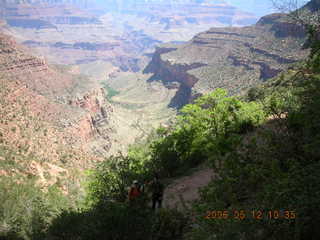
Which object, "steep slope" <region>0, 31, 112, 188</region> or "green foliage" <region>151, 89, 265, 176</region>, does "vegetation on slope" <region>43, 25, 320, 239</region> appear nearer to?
"green foliage" <region>151, 89, 265, 176</region>

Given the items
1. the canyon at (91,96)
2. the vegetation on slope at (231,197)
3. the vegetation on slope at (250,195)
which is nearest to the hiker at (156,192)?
the vegetation on slope at (231,197)

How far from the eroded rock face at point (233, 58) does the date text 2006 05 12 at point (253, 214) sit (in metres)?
62.1

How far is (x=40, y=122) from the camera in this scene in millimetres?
53781

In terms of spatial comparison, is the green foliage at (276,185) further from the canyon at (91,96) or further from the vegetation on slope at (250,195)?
the canyon at (91,96)

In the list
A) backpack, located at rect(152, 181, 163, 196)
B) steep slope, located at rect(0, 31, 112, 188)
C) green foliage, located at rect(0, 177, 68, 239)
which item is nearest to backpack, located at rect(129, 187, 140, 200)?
backpack, located at rect(152, 181, 163, 196)

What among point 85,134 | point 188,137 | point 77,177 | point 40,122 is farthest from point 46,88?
point 188,137

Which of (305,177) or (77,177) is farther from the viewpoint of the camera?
(77,177)

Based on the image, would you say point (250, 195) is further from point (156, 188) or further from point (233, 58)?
point (233, 58)

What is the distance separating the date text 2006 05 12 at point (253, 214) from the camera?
652cm

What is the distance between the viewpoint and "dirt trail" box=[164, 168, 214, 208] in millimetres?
17609

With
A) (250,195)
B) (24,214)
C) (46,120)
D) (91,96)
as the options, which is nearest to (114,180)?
(24,214)

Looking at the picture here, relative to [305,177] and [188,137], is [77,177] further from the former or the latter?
[305,177]

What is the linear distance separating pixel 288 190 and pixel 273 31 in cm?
13631

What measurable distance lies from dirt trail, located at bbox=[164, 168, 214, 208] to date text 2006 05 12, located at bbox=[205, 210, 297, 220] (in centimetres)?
816
